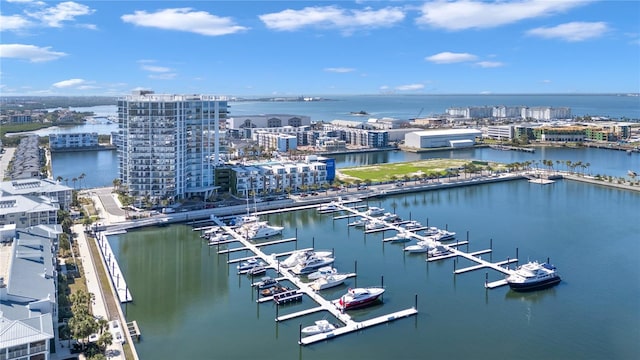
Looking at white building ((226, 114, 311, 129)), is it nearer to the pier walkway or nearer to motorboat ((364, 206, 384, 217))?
motorboat ((364, 206, 384, 217))

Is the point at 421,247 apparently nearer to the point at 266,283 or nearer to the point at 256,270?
the point at 256,270

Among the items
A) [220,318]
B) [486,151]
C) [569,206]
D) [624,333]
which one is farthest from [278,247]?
[486,151]

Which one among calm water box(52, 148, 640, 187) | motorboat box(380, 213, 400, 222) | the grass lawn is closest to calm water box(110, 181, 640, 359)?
motorboat box(380, 213, 400, 222)

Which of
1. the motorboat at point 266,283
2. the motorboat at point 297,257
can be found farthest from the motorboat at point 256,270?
the motorboat at point 266,283

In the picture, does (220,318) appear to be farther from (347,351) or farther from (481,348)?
(481,348)

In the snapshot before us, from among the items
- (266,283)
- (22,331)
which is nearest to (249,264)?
(266,283)

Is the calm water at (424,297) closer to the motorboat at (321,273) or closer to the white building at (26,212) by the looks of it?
the motorboat at (321,273)
